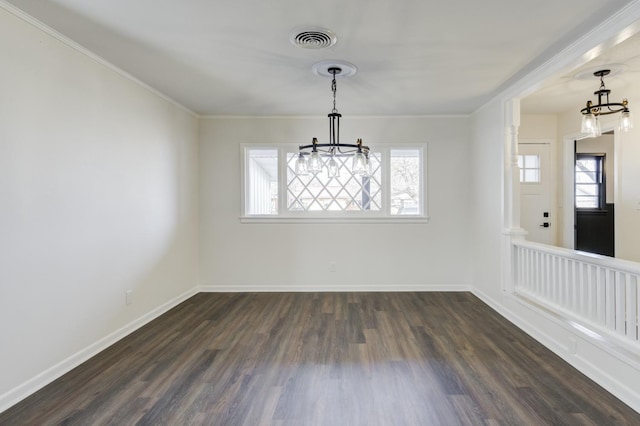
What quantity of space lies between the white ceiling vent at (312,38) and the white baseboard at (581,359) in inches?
114

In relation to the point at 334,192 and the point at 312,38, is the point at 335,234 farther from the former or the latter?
the point at 312,38

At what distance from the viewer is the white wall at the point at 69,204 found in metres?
1.97

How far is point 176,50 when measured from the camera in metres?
2.51

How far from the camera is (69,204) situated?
237 cm

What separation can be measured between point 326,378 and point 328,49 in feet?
8.15

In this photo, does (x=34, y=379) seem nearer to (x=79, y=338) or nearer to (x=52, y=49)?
(x=79, y=338)

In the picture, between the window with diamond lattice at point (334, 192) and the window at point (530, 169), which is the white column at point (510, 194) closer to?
the window at point (530, 169)

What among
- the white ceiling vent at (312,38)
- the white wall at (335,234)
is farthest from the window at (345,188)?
the white ceiling vent at (312,38)

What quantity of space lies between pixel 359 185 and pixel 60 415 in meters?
3.76

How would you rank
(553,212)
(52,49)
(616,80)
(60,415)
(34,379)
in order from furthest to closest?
1. (553,212)
2. (616,80)
3. (52,49)
4. (34,379)
5. (60,415)

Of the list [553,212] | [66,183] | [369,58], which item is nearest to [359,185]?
[369,58]

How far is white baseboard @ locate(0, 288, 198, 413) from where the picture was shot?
6.41ft

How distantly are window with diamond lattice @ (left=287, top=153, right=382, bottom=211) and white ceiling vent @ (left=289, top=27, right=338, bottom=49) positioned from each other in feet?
7.21

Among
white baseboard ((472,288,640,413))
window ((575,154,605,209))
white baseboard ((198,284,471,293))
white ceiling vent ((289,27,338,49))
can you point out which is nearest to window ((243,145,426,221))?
white baseboard ((198,284,471,293))
